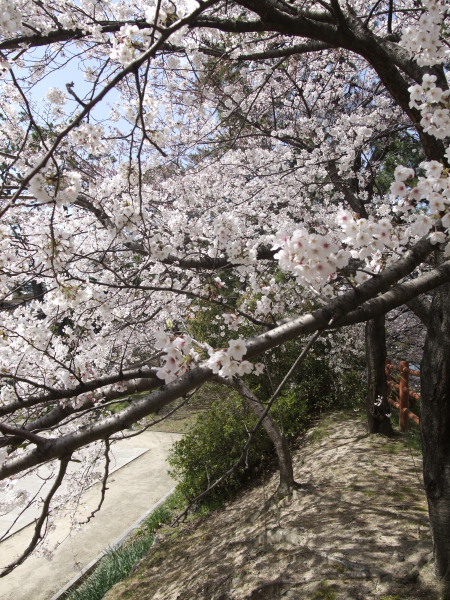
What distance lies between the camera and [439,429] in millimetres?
2600

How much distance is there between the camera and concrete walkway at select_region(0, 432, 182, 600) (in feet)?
15.9

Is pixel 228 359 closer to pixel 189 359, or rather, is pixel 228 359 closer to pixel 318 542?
pixel 189 359

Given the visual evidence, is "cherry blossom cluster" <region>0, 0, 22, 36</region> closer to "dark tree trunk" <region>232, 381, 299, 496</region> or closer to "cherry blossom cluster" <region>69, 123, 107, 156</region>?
"cherry blossom cluster" <region>69, 123, 107, 156</region>

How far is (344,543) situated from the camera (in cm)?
331

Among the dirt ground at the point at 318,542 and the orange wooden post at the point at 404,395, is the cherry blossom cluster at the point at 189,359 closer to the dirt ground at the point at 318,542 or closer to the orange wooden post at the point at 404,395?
the dirt ground at the point at 318,542

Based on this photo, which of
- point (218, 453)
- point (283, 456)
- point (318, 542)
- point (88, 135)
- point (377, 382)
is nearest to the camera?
point (88, 135)

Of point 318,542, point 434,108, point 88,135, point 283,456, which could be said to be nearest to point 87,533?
point 283,456

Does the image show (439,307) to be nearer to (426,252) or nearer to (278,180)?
(426,252)

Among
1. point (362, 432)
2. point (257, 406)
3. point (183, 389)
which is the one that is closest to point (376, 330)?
point (362, 432)

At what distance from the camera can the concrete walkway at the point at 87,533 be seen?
484cm

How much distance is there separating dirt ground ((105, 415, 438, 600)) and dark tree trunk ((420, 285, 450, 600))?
0.29m

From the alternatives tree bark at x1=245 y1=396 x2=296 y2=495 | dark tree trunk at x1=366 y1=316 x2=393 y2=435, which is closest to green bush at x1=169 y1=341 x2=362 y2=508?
tree bark at x1=245 y1=396 x2=296 y2=495

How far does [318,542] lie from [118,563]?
2.53 metres

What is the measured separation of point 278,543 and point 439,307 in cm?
250
